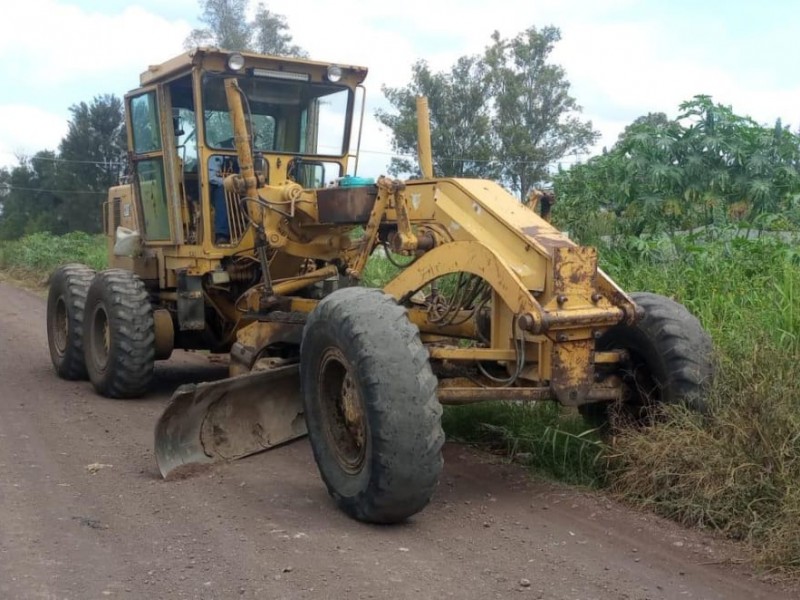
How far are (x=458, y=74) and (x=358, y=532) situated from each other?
27.9 m

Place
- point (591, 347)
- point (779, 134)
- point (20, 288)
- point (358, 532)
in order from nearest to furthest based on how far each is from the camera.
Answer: point (358, 532) → point (591, 347) → point (779, 134) → point (20, 288)

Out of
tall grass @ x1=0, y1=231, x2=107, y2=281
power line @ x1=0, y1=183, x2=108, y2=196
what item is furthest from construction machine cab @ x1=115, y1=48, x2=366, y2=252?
power line @ x1=0, y1=183, x2=108, y2=196

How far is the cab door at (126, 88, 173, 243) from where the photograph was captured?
8.52m

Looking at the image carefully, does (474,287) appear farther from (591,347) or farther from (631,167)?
(631,167)

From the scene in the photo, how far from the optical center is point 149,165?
877 cm

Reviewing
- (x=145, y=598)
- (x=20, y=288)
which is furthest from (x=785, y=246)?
(x=20, y=288)

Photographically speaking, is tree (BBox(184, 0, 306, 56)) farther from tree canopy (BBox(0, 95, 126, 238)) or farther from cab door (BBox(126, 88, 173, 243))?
cab door (BBox(126, 88, 173, 243))

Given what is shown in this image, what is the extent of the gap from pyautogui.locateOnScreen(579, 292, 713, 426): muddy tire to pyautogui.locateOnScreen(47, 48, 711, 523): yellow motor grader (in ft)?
0.04

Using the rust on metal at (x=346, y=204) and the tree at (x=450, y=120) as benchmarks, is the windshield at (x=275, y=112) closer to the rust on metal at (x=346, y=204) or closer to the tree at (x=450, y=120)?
the rust on metal at (x=346, y=204)

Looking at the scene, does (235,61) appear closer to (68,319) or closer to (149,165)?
(149,165)

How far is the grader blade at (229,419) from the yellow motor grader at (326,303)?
1cm

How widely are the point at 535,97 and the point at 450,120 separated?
157 inches

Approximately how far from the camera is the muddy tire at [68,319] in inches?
349

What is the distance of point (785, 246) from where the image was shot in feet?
25.7
